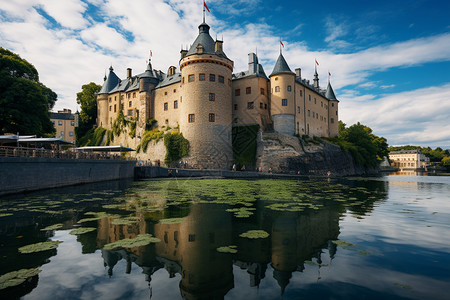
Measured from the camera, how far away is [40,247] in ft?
21.0

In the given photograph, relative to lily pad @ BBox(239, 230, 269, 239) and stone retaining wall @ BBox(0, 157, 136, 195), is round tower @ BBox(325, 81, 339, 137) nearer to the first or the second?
stone retaining wall @ BBox(0, 157, 136, 195)

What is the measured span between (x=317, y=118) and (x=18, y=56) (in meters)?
A: 54.2

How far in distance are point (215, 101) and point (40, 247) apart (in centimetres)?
3719

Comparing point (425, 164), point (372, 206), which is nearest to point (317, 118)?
point (372, 206)

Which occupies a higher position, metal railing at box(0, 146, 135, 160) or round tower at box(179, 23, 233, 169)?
round tower at box(179, 23, 233, 169)

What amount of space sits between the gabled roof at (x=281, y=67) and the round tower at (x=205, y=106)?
9.70 meters

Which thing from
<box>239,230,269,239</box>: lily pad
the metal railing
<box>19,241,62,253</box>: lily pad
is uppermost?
the metal railing

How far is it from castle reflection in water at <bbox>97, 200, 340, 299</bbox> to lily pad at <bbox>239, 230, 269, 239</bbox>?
0.62 feet

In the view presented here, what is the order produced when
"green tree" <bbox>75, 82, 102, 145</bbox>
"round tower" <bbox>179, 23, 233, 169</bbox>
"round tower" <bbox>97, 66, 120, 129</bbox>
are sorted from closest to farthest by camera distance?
"round tower" <bbox>179, 23, 233, 169</bbox> → "round tower" <bbox>97, 66, 120, 129</bbox> → "green tree" <bbox>75, 82, 102, 145</bbox>

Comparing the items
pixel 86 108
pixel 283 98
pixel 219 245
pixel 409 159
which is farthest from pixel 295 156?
pixel 409 159

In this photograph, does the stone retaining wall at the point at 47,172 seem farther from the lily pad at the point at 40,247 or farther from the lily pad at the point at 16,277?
the lily pad at the point at 16,277

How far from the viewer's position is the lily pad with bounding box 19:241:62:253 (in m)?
6.18

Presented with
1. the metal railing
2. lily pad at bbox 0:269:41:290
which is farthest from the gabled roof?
lily pad at bbox 0:269:41:290

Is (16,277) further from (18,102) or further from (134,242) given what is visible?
(18,102)
